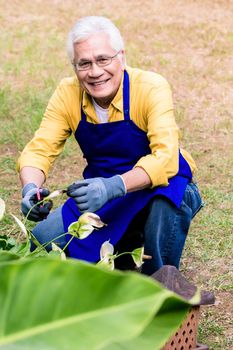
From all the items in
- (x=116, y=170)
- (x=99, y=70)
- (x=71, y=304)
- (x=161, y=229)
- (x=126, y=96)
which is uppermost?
(x=71, y=304)

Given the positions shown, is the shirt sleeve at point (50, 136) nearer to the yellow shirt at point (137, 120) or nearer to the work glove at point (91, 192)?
the yellow shirt at point (137, 120)

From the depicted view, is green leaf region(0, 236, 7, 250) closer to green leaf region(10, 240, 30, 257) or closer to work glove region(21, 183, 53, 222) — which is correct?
green leaf region(10, 240, 30, 257)

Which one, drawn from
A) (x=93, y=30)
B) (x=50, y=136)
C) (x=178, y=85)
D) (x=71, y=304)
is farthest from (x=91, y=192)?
(x=178, y=85)

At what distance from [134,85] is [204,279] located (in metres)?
1.01

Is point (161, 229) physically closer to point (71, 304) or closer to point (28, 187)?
point (28, 187)

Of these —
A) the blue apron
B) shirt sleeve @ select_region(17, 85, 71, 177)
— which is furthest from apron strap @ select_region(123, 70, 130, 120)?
shirt sleeve @ select_region(17, 85, 71, 177)

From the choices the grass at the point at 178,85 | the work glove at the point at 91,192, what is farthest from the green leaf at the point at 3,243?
the grass at the point at 178,85

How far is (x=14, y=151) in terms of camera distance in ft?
16.2

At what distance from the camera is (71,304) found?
106cm

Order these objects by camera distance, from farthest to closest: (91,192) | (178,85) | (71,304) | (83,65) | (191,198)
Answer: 1. (178,85)
2. (191,198)
3. (83,65)
4. (91,192)
5. (71,304)

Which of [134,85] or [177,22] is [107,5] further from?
[134,85]

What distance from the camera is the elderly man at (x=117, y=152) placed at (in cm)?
281

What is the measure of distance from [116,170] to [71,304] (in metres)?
1.99

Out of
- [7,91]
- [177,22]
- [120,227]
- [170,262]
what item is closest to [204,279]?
[170,262]
